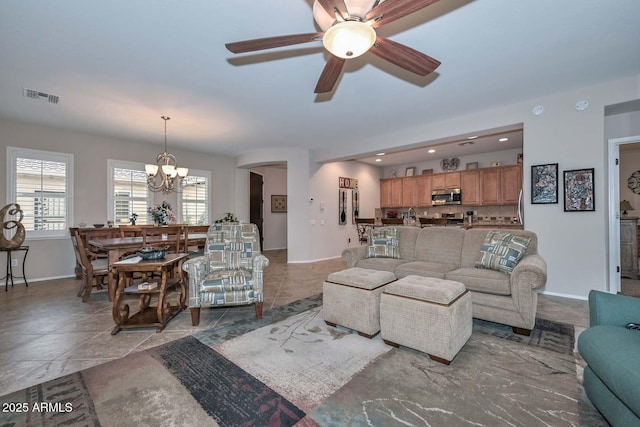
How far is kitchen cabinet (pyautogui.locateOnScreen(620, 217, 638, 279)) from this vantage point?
4648 mm

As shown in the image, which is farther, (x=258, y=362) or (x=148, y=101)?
(x=148, y=101)

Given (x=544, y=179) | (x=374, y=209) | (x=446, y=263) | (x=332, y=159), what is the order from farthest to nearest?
(x=374, y=209), (x=332, y=159), (x=544, y=179), (x=446, y=263)

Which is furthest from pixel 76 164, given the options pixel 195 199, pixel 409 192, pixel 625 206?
pixel 625 206

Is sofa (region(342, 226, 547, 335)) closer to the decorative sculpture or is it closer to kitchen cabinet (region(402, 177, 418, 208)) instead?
kitchen cabinet (region(402, 177, 418, 208))

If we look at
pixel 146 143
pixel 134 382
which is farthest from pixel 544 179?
pixel 146 143

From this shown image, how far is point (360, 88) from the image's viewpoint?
3.57 m

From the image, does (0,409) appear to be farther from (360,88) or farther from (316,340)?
(360,88)

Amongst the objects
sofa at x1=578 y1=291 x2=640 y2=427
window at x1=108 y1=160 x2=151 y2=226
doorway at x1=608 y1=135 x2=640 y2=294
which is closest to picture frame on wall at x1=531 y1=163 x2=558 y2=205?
doorway at x1=608 y1=135 x2=640 y2=294

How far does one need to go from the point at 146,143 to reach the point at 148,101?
8.54 ft

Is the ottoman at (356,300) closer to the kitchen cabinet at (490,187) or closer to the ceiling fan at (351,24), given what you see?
the ceiling fan at (351,24)

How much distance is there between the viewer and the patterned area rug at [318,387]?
1.54 m

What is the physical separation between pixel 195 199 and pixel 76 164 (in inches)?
90.6

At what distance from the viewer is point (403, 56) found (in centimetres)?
202

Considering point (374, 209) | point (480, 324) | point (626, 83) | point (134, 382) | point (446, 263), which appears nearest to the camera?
point (134, 382)
